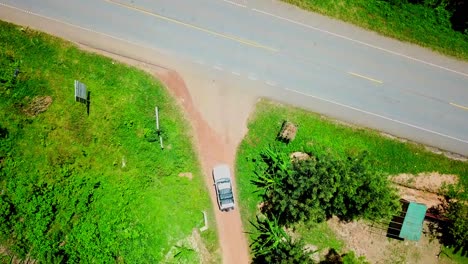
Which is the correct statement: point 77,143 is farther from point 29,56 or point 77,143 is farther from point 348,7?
point 348,7

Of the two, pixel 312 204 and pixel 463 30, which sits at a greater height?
pixel 463 30

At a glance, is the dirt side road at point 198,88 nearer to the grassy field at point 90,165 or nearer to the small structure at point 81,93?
the grassy field at point 90,165

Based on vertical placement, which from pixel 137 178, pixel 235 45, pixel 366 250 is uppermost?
Answer: pixel 235 45

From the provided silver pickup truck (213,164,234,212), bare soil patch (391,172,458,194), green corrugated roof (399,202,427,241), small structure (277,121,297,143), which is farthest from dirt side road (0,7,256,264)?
→ bare soil patch (391,172,458,194)

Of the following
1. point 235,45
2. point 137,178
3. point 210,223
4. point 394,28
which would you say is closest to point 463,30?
point 394,28

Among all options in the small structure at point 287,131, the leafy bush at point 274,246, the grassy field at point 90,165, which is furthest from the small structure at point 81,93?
the leafy bush at point 274,246

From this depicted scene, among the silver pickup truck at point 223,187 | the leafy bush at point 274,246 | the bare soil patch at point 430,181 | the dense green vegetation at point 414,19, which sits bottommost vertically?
the leafy bush at point 274,246

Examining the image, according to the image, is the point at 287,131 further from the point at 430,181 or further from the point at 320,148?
the point at 430,181

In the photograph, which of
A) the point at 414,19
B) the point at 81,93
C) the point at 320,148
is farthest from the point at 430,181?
the point at 81,93
